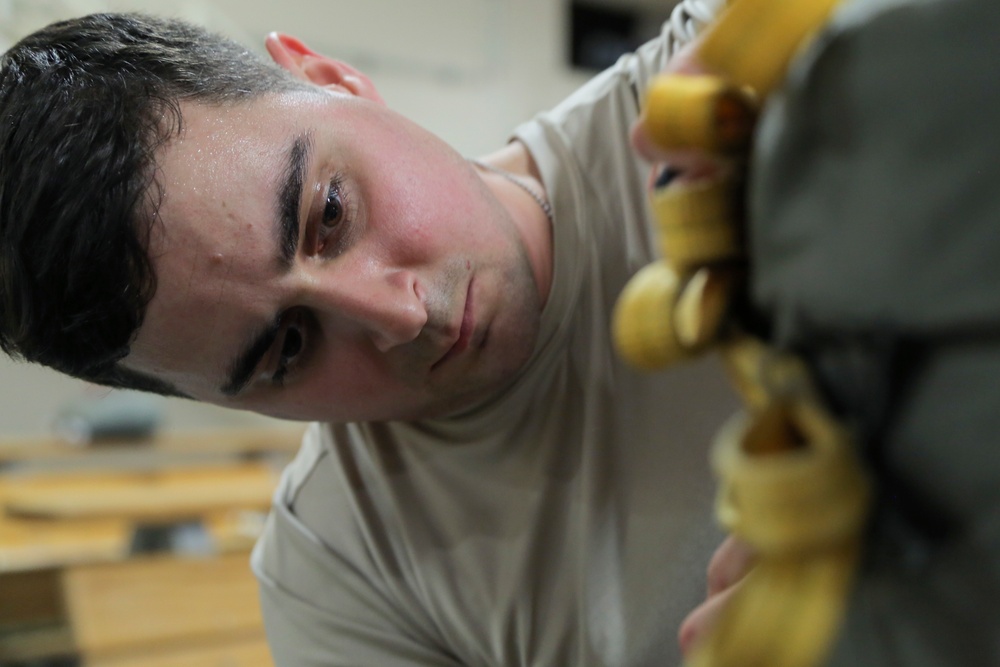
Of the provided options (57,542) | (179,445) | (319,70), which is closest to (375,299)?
(319,70)

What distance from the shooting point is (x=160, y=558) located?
4.99ft

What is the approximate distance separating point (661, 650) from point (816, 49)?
1.57 feet

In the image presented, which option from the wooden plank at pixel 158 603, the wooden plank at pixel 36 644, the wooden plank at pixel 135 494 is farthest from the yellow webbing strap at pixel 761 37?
the wooden plank at pixel 36 644

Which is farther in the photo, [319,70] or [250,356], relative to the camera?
[319,70]

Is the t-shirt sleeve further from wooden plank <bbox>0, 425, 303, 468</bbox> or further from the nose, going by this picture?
wooden plank <bbox>0, 425, 303, 468</bbox>

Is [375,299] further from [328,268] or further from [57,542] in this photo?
[57,542]

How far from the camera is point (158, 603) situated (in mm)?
1511

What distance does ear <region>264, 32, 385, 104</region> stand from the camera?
704 mm

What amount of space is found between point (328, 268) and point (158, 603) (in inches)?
48.3

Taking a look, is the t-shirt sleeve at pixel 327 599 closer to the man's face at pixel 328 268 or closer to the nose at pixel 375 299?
the man's face at pixel 328 268

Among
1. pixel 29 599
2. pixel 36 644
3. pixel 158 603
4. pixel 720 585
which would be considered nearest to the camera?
pixel 720 585

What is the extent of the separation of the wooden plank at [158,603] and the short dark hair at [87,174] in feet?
3.34

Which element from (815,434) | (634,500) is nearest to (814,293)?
(815,434)

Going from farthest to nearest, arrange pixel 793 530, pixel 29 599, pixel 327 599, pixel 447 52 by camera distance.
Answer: pixel 447 52
pixel 29 599
pixel 327 599
pixel 793 530
